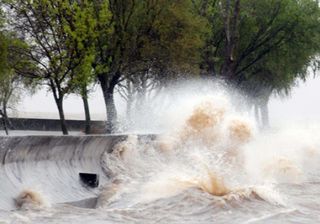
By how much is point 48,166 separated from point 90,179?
121cm

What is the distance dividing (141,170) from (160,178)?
7.24ft

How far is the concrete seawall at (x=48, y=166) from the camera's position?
11578 millimetres

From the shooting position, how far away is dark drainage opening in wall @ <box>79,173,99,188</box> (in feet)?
45.6

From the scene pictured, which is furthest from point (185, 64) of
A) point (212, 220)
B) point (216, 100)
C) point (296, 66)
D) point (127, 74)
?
A: point (212, 220)

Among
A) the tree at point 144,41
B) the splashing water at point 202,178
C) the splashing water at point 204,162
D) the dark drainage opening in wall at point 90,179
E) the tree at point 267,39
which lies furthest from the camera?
the tree at point 267,39

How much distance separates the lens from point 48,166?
43.1 ft

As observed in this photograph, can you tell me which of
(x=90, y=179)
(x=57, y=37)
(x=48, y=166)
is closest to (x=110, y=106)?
(x=57, y=37)

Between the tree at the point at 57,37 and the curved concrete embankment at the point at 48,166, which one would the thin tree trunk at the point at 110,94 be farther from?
the curved concrete embankment at the point at 48,166

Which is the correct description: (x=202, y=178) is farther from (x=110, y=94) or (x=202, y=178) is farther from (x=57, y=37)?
(x=110, y=94)

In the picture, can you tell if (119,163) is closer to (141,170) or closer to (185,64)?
(141,170)

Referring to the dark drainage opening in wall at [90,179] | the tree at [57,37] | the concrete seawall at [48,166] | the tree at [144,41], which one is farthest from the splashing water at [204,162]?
the tree at [144,41]

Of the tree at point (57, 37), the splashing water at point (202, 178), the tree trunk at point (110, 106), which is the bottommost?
the splashing water at point (202, 178)

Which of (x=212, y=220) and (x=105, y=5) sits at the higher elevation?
(x=105, y=5)

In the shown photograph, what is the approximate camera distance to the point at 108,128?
31234 millimetres
